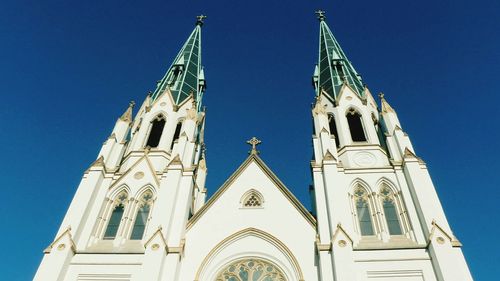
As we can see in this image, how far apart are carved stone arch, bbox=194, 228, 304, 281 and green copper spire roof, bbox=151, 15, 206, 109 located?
1185 cm

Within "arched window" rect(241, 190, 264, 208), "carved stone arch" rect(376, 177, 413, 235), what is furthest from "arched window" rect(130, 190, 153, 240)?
"carved stone arch" rect(376, 177, 413, 235)

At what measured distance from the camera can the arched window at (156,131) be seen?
23.1 meters

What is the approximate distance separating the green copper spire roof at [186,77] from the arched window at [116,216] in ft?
27.8

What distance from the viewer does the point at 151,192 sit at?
19422 millimetres

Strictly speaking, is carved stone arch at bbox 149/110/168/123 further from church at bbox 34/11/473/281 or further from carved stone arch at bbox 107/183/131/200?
carved stone arch at bbox 107/183/131/200

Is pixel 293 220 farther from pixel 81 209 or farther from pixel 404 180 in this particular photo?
pixel 81 209

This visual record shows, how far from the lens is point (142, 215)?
18453mm

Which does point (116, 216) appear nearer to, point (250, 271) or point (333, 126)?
point (250, 271)

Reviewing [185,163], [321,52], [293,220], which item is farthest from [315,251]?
[321,52]

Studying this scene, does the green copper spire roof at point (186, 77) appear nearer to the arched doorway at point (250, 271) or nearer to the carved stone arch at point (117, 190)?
the carved stone arch at point (117, 190)

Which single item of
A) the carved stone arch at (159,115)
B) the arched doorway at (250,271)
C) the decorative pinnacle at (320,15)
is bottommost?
the arched doorway at (250,271)

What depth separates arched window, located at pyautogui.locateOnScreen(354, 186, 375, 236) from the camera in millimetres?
17028

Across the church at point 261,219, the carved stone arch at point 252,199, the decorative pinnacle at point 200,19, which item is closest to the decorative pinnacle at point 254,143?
the church at point 261,219

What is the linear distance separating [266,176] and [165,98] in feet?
32.7
